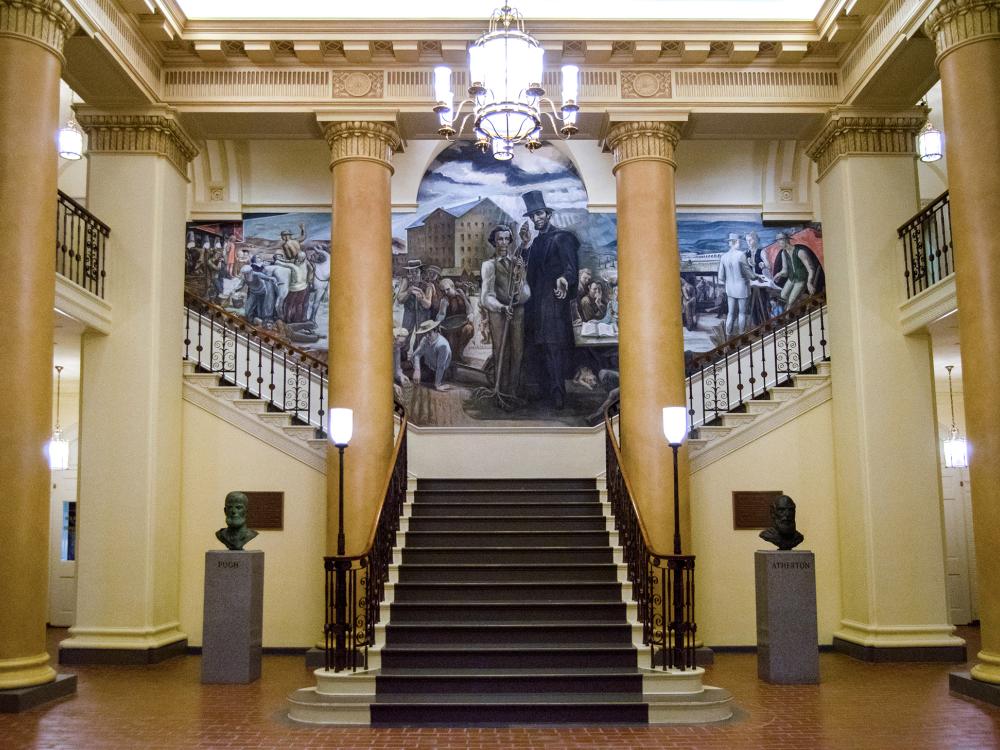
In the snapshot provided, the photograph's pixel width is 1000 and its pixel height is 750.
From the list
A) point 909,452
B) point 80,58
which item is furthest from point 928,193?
point 80,58

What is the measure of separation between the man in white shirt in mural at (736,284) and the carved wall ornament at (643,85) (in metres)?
4.18

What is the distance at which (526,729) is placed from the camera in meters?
8.20

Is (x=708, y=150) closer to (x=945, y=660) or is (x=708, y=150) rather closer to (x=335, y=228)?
(x=335, y=228)

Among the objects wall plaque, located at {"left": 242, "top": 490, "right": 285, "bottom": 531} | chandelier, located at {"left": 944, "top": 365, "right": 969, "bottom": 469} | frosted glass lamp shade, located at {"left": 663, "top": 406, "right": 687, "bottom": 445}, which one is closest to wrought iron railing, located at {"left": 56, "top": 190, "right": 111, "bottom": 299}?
wall plaque, located at {"left": 242, "top": 490, "right": 285, "bottom": 531}

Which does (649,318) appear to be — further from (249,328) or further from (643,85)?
(249,328)

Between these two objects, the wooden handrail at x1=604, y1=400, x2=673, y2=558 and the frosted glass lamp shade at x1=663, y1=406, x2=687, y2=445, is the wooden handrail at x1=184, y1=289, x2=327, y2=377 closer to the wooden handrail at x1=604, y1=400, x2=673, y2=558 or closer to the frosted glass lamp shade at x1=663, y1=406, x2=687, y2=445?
the wooden handrail at x1=604, y1=400, x2=673, y2=558

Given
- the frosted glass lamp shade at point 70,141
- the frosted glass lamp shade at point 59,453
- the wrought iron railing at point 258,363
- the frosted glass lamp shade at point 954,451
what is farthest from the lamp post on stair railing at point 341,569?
the frosted glass lamp shade at point 954,451

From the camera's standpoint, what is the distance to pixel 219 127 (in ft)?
41.4

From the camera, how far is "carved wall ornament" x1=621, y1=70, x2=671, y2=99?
1220 centimetres

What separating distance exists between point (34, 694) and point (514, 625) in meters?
4.17

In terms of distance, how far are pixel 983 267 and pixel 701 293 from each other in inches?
272

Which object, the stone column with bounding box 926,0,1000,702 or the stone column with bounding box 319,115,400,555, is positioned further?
the stone column with bounding box 319,115,400,555

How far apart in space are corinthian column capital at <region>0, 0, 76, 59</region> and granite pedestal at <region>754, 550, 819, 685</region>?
8.18 m

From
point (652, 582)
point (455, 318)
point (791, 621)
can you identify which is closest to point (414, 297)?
point (455, 318)
